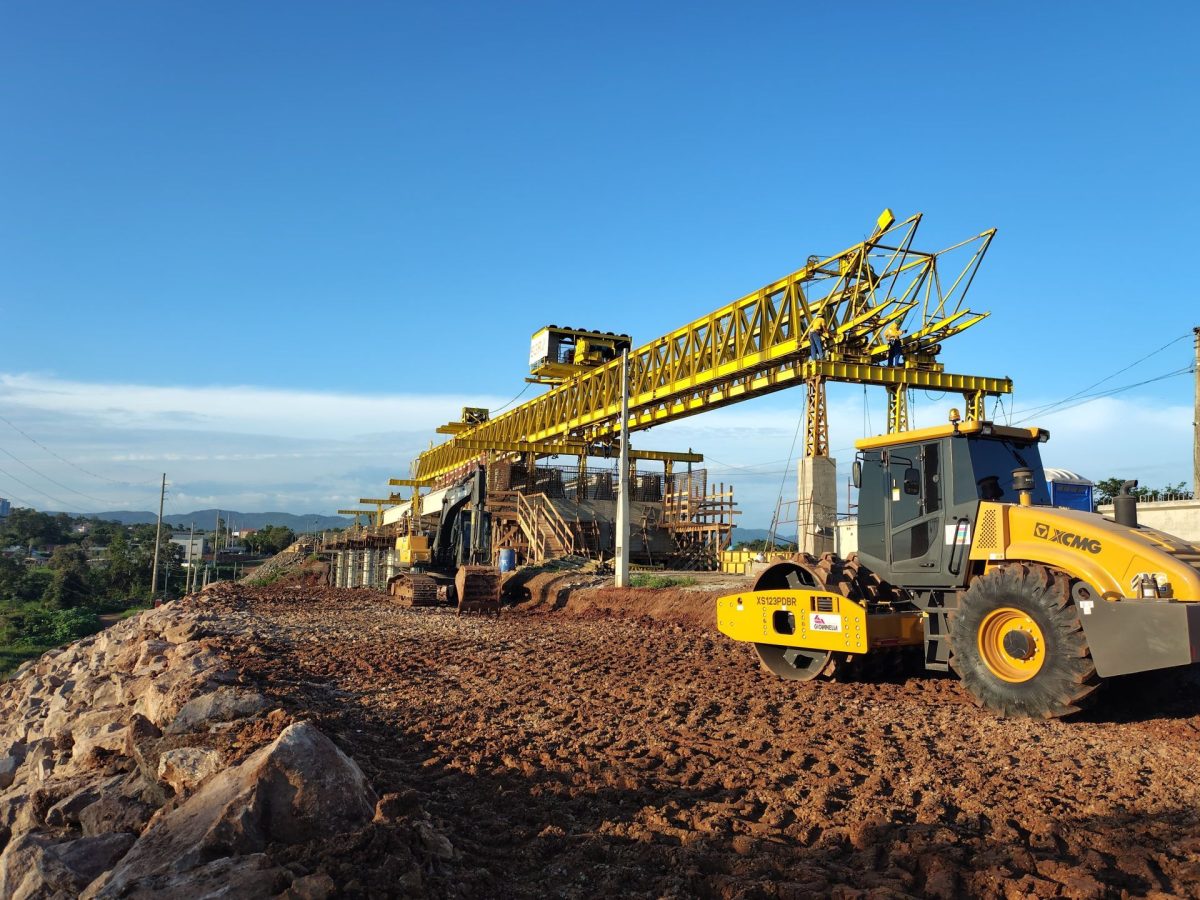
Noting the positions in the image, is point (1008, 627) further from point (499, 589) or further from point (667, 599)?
point (499, 589)

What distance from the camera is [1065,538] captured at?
7.86 meters

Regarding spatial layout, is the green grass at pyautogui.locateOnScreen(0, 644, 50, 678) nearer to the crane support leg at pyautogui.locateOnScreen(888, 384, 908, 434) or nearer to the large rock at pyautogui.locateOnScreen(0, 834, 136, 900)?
the crane support leg at pyautogui.locateOnScreen(888, 384, 908, 434)

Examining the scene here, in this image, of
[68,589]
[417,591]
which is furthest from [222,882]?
[68,589]

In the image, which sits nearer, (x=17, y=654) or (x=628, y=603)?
(x=628, y=603)

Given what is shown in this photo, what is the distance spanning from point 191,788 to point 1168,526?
24257 mm

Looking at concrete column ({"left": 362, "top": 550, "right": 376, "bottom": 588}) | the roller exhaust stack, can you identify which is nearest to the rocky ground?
the roller exhaust stack

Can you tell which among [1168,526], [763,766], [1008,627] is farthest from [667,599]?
[1168,526]

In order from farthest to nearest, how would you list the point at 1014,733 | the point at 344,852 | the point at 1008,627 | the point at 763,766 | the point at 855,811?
the point at 1008,627
the point at 1014,733
the point at 763,766
the point at 855,811
the point at 344,852

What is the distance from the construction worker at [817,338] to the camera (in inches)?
838

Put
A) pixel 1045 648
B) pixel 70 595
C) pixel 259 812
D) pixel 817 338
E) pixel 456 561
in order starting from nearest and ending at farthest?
pixel 259 812, pixel 1045 648, pixel 817 338, pixel 456 561, pixel 70 595

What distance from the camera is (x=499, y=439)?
4250 centimetres

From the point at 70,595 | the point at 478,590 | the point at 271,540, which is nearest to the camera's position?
the point at 478,590

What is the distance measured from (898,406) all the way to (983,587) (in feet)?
49.4

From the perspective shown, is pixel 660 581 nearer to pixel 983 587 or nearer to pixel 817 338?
pixel 817 338
